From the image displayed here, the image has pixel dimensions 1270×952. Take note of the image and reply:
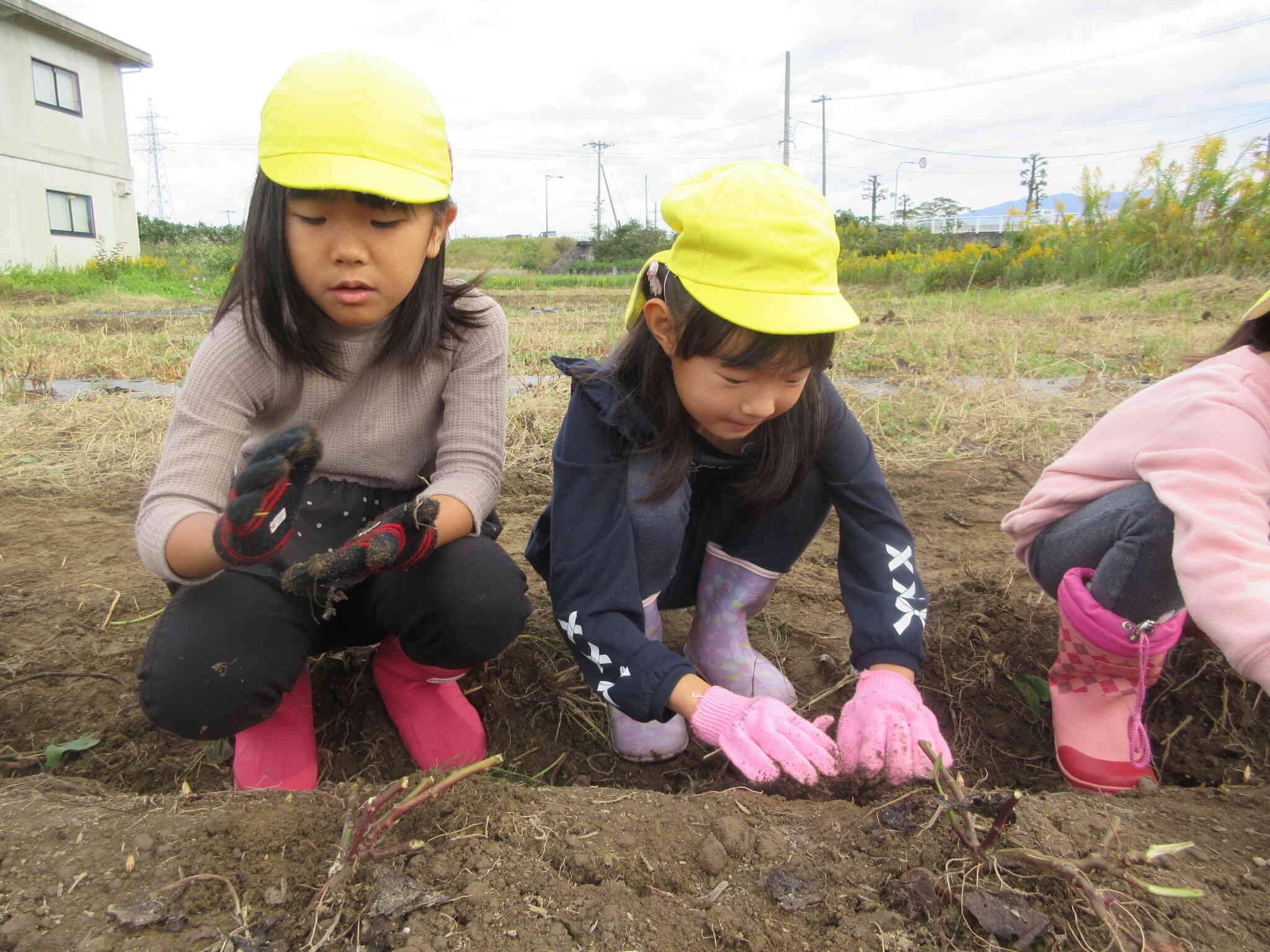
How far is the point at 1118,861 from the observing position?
37.2 inches

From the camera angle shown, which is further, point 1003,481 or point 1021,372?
point 1021,372

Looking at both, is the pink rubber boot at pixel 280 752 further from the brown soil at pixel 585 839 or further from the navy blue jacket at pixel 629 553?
the navy blue jacket at pixel 629 553

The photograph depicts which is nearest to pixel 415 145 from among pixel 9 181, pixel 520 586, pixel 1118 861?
pixel 520 586

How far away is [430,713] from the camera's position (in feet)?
4.94

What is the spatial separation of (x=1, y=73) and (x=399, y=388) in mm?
18216

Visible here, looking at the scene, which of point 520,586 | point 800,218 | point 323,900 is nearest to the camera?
point 323,900

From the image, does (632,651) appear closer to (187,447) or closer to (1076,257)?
(187,447)

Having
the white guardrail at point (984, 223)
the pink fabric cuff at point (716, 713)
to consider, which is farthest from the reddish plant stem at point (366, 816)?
the white guardrail at point (984, 223)

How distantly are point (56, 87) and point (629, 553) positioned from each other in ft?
65.0

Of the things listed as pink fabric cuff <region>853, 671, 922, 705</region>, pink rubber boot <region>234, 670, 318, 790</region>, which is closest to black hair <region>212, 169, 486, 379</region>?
pink rubber boot <region>234, 670, 318, 790</region>

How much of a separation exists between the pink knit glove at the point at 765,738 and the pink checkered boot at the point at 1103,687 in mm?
533

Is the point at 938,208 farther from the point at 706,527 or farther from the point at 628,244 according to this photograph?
the point at 706,527

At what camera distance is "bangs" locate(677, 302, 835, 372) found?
1.20m

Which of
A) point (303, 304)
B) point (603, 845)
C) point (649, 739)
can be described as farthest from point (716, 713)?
point (303, 304)
